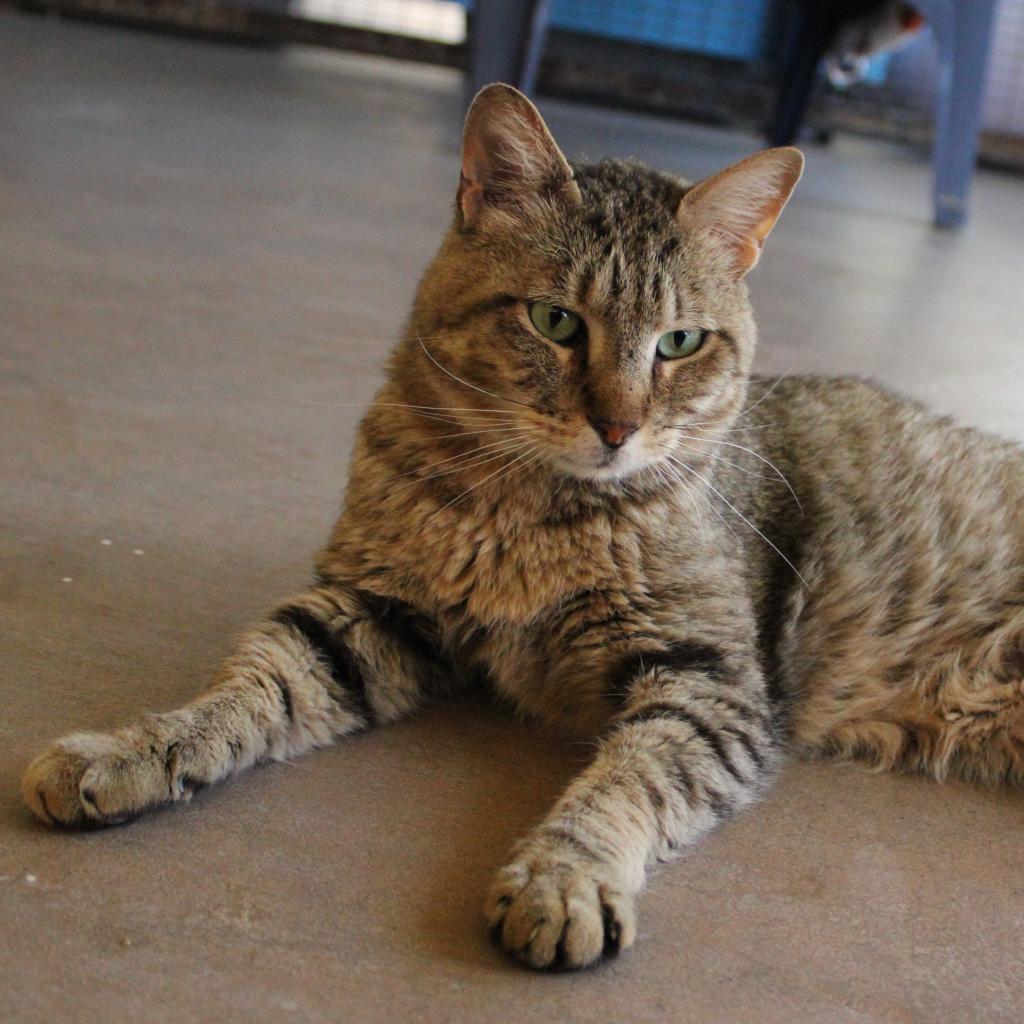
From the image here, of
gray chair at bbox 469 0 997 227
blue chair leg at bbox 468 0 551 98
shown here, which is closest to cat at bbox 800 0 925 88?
gray chair at bbox 469 0 997 227

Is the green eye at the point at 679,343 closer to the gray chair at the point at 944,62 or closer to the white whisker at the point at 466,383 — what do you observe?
the white whisker at the point at 466,383

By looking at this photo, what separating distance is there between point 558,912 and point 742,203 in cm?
126

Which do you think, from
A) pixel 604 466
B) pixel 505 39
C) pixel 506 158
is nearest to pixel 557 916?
pixel 604 466

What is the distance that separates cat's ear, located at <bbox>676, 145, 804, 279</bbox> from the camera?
7.00ft

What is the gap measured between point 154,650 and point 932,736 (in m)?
1.40

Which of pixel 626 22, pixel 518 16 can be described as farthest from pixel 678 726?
pixel 626 22

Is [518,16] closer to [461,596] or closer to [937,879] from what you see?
[461,596]

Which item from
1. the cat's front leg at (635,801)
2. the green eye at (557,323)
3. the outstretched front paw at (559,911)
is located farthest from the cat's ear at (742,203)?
the outstretched front paw at (559,911)

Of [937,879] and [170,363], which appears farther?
[170,363]

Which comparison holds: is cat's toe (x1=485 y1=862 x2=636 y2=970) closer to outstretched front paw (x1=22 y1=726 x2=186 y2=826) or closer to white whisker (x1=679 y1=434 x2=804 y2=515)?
outstretched front paw (x1=22 y1=726 x2=186 y2=826)

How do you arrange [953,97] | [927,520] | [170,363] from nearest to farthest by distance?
1. [927,520]
2. [170,363]
3. [953,97]

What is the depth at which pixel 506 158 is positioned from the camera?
214 centimetres

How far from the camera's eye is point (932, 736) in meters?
2.24

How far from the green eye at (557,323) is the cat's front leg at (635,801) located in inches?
21.2
